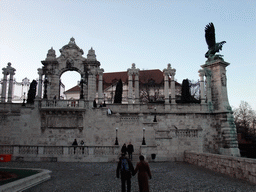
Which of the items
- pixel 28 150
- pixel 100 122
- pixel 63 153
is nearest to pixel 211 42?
pixel 100 122

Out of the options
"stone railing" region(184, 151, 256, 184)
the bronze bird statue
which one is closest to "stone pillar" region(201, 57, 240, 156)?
the bronze bird statue

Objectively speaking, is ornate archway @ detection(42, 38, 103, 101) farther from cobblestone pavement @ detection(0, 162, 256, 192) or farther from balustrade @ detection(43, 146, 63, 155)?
cobblestone pavement @ detection(0, 162, 256, 192)

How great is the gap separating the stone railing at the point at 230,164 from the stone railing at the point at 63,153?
21.3 feet

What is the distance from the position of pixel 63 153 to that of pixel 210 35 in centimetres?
2202

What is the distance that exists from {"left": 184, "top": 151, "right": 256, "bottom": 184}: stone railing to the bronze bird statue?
15.4m

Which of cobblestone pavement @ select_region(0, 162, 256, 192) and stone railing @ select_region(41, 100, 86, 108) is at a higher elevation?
stone railing @ select_region(41, 100, 86, 108)

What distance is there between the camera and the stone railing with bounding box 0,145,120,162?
56.9ft

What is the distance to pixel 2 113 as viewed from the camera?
2322 centimetres

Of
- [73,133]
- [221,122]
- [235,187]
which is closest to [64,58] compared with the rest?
[73,133]

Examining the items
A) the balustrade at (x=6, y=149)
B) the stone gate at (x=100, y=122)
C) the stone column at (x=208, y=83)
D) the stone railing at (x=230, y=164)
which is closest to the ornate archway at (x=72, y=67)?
the stone gate at (x=100, y=122)

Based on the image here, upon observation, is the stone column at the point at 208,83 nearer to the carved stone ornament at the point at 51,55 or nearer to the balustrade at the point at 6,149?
the carved stone ornament at the point at 51,55

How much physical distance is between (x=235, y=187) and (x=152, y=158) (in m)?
9.86

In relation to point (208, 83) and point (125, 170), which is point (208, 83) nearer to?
point (208, 83)

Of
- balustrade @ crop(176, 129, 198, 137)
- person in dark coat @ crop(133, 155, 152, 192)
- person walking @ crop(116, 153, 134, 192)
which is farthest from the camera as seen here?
balustrade @ crop(176, 129, 198, 137)
